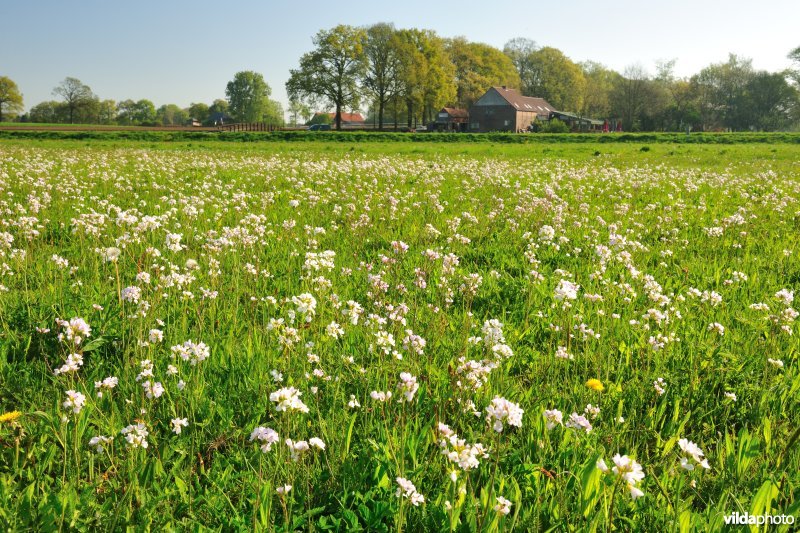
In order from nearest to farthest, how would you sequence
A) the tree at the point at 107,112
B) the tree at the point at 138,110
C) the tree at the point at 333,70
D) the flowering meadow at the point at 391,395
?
the flowering meadow at the point at 391,395, the tree at the point at 333,70, the tree at the point at 107,112, the tree at the point at 138,110

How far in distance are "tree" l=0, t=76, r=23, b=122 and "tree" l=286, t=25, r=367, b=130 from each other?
3191 inches

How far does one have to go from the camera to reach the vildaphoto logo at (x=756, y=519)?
2.22 metres

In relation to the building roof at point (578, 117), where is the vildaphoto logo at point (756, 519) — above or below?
below

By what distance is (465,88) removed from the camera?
110375 millimetres

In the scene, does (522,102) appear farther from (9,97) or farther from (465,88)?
(9,97)

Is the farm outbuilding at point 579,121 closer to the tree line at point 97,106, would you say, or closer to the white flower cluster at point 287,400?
the tree line at point 97,106

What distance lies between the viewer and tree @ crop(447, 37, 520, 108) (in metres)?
108

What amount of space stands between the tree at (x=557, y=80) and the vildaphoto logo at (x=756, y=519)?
132m

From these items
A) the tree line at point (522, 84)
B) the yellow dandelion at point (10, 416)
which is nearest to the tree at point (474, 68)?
the tree line at point (522, 84)

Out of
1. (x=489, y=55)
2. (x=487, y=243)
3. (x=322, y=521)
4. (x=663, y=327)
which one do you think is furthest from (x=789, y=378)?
(x=489, y=55)

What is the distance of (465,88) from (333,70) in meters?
38.3

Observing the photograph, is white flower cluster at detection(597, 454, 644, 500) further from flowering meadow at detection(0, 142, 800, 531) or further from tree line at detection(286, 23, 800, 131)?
tree line at detection(286, 23, 800, 131)

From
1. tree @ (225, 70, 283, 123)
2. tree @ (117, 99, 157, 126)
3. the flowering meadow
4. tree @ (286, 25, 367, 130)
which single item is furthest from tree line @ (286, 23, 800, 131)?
tree @ (117, 99, 157, 126)

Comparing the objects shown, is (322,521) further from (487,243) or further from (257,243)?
(487,243)
